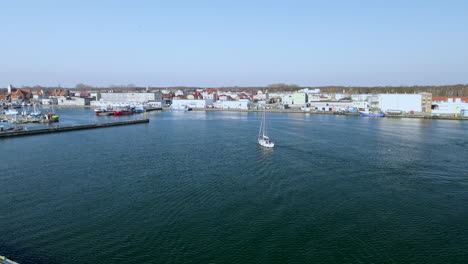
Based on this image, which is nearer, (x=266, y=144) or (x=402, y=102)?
(x=266, y=144)

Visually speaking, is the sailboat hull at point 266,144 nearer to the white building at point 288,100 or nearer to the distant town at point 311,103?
the distant town at point 311,103

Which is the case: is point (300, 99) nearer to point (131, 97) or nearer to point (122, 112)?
point (122, 112)

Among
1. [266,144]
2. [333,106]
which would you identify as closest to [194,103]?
[333,106]

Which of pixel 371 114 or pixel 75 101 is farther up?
pixel 75 101

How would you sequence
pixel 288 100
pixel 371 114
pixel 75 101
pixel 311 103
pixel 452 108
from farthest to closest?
pixel 75 101, pixel 288 100, pixel 311 103, pixel 371 114, pixel 452 108

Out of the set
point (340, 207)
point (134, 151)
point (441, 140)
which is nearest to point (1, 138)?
point (134, 151)

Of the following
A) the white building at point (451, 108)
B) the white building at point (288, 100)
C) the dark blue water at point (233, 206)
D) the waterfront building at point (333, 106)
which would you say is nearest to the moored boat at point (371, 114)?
the waterfront building at point (333, 106)

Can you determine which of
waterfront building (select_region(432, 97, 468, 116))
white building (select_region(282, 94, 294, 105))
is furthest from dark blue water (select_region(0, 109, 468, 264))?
white building (select_region(282, 94, 294, 105))
